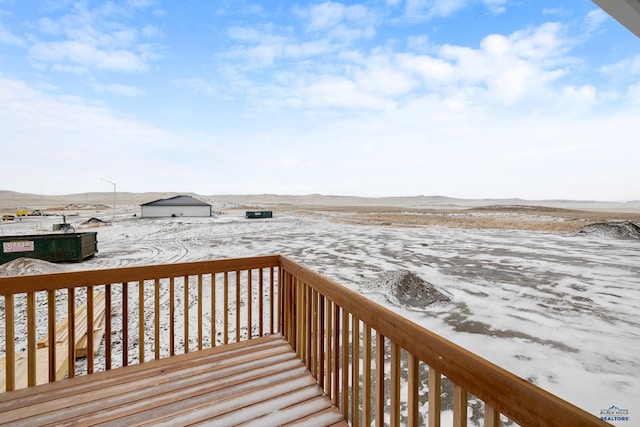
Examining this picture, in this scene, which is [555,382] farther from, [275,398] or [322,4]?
[322,4]

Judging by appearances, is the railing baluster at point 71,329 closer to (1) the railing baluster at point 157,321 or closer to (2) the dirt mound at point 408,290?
(1) the railing baluster at point 157,321

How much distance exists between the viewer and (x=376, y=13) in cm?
1050

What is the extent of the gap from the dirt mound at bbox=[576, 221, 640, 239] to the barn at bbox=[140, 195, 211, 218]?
3828cm

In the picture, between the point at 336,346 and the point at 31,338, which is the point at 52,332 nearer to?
the point at 31,338

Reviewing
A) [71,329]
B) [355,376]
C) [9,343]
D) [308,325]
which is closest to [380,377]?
[355,376]

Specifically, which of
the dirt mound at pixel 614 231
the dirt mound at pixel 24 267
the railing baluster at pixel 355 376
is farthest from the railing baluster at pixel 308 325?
the dirt mound at pixel 614 231

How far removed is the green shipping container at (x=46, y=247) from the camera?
30.1 feet

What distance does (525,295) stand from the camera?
21.0ft

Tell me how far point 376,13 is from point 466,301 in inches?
407

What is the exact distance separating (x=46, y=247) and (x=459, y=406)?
1318 centimetres

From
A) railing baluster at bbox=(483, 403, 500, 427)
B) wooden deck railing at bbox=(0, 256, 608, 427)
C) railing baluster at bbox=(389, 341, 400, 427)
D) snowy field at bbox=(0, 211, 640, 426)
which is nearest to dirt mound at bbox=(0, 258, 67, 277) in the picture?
snowy field at bbox=(0, 211, 640, 426)

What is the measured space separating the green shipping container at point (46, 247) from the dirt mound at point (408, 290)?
10.2m

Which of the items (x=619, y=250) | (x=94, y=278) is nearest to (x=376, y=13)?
(x=94, y=278)

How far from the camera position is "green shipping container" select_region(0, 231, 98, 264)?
9.17m
